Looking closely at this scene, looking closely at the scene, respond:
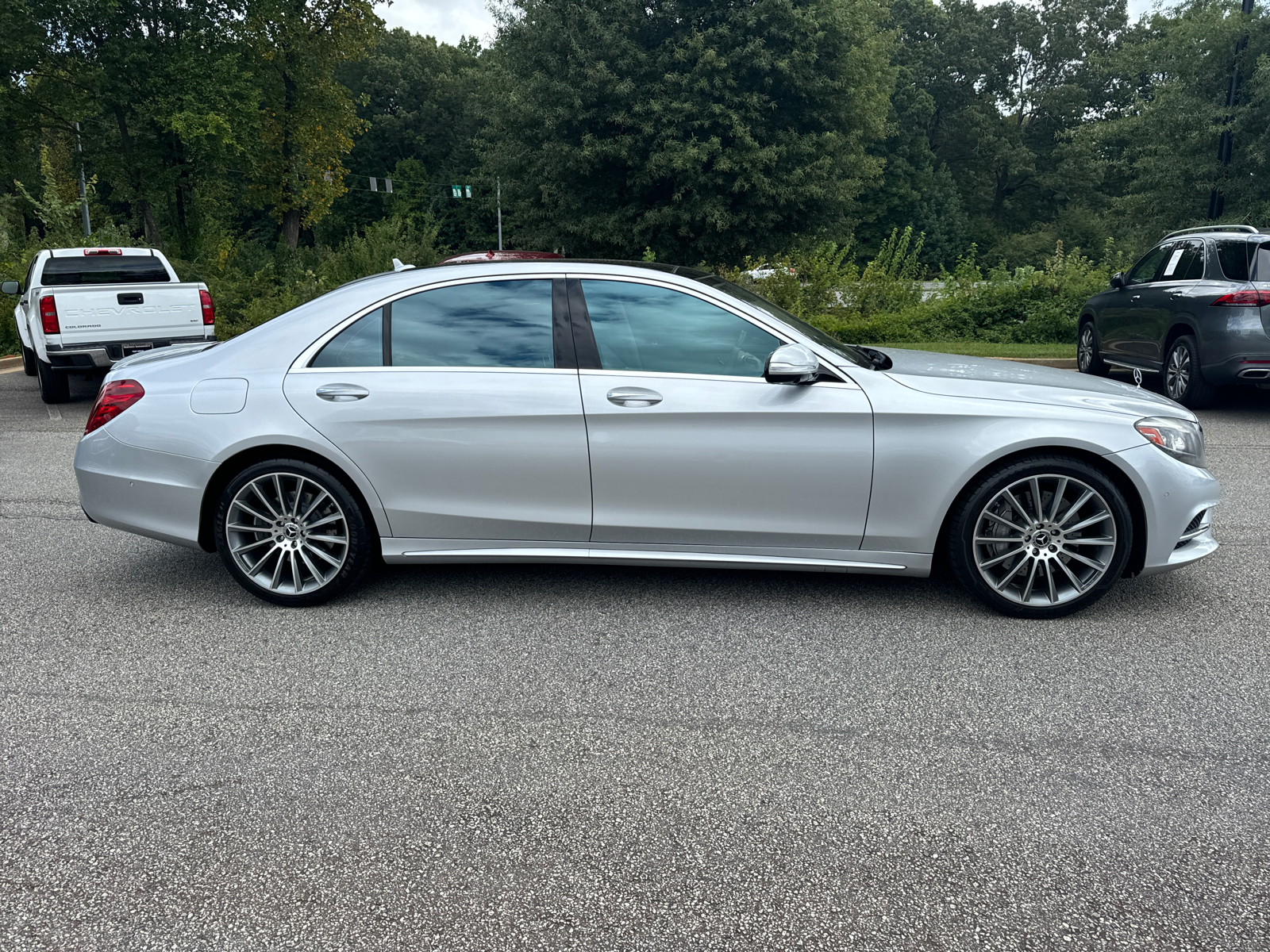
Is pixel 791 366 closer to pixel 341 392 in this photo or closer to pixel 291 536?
pixel 341 392

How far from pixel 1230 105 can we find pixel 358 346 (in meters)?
19.1

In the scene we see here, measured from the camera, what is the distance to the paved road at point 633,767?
2672 millimetres

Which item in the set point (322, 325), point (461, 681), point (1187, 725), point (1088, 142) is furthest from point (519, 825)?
point (1088, 142)

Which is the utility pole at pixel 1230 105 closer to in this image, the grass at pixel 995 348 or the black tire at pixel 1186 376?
the grass at pixel 995 348

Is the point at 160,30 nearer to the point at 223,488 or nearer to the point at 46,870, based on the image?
the point at 223,488

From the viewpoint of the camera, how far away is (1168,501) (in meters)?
4.63

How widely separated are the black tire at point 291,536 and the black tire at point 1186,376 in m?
8.75

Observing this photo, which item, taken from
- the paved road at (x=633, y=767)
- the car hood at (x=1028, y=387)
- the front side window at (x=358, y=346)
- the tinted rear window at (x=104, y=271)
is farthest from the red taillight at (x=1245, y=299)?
the tinted rear window at (x=104, y=271)

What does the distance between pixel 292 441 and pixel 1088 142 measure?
88.7 ft

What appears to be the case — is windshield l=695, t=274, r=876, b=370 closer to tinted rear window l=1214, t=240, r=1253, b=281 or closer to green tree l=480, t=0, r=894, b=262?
tinted rear window l=1214, t=240, r=1253, b=281

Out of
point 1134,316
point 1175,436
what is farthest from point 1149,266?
point 1175,436

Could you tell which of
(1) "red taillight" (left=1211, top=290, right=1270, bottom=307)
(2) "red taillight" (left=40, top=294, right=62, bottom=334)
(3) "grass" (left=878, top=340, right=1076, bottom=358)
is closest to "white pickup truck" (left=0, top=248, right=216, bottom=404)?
(2) "red taillight" (left=40, top=294, right=62, bottom=334)

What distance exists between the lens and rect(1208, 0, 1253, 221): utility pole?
1814 cm

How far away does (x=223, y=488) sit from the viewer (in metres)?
5.02
